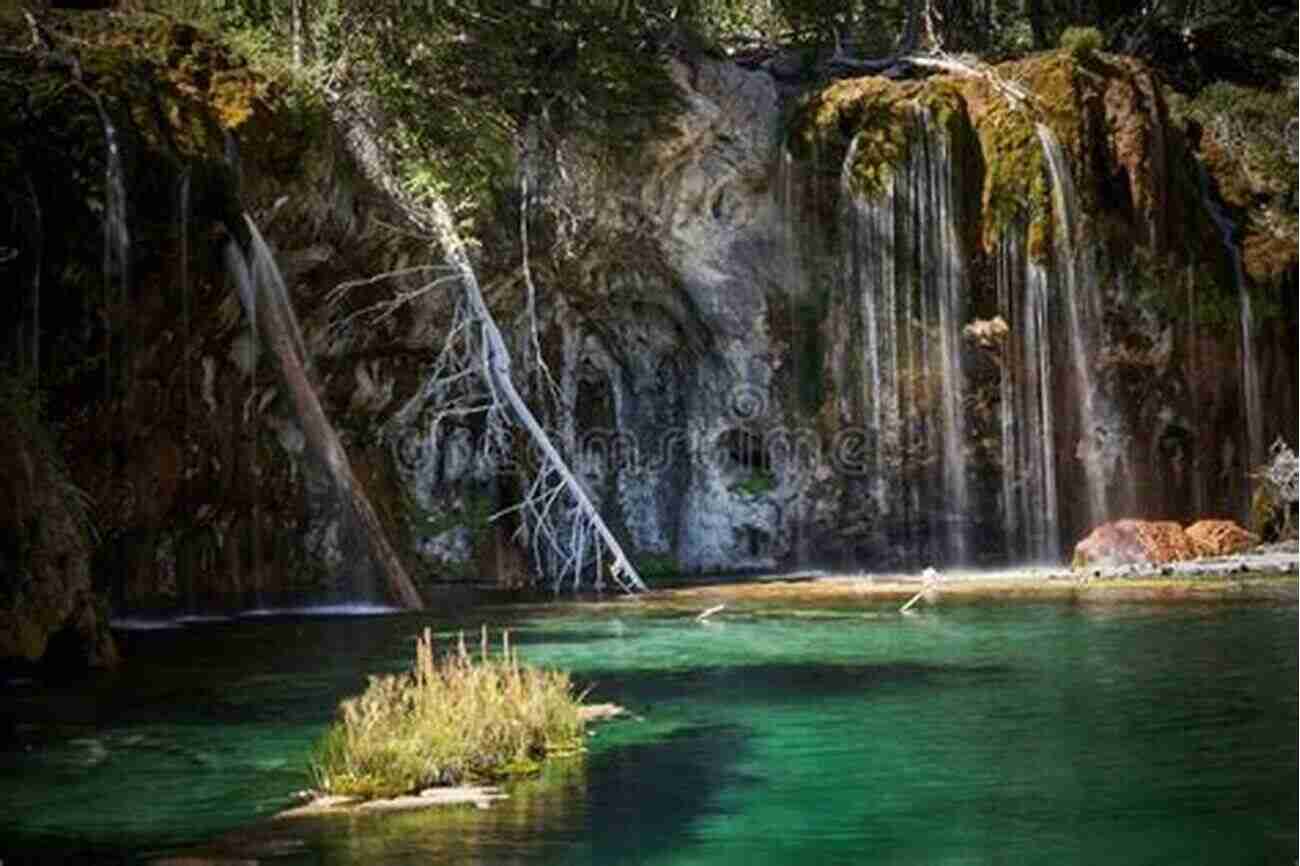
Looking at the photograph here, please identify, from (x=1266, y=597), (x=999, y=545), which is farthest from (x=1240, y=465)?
(x=1266, y=597)

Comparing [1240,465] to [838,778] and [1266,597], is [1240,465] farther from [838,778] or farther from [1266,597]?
[838,778]

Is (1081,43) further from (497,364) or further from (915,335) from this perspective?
(497,364)

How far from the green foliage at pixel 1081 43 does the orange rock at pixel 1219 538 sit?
10.1m

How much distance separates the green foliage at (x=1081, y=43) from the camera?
39.0m

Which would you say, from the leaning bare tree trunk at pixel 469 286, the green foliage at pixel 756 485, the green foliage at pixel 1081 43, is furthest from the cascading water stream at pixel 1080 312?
the leaning bare tree trunk at pixel 469 286

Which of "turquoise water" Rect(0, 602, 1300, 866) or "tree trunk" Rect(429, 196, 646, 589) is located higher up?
"tree trunk" Rect(429, 196, 646, 589)

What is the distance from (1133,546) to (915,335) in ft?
22.4

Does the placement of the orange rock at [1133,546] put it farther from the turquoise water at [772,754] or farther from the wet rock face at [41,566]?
the wet rock face at [41,566]

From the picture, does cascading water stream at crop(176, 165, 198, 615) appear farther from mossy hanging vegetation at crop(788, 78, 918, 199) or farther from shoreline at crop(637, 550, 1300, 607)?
mossy hanging vegetation at crop(788, 78, 918, 199)

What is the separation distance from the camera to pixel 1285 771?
13062 mm

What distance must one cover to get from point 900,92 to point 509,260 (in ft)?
27.0

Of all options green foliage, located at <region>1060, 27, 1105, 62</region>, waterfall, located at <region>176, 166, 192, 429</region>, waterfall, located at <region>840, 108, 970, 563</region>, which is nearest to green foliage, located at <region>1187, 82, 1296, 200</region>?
green foliage, located at <region>1060, 27, 1105, 62</region>

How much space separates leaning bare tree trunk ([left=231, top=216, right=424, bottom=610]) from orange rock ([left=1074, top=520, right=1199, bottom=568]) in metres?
11.4

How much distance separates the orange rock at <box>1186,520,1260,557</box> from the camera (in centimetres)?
3344
